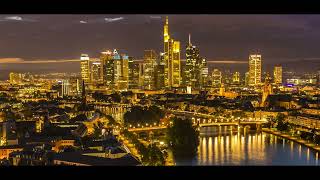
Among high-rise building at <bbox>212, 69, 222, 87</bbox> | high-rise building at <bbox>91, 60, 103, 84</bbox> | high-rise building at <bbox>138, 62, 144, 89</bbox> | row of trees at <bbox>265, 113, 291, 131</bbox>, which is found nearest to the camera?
high-rise building at <bbox>212, 69, 222, 87</bbox>

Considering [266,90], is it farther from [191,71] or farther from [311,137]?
[311,137]

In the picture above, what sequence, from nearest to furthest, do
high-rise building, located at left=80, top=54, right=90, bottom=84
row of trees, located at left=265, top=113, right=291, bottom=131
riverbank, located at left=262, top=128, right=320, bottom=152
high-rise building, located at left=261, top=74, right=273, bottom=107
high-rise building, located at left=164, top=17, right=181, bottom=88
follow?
high-rise building, located at left=80, top=54, right=90, bottom=84
riverbank, located at left=262, top=128, right=320, bottom=152
row of trees, located at left=265, top=113, right=291, bottom=131
high-rise building, located at left=261, top=74, right=273, bottom=107
high-rise building, located at left=164, top=17, right=181, bottom=88

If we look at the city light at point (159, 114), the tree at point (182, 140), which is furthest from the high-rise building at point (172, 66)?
the tree at point (182, 140)

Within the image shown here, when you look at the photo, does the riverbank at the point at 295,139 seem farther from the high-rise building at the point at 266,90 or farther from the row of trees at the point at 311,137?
the high-rise building at the point at 266,90

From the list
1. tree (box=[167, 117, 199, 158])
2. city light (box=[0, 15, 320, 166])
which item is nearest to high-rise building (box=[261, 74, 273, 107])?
city light (box=[0, 15, 320, 166])

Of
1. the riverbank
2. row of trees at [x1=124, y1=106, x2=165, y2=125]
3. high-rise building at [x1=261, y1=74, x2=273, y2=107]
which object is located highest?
high-rise building at [x1=261, y1=74, x2=273, y2=107]

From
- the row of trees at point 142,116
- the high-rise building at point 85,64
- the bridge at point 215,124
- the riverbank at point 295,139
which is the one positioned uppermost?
the high-rise building at point 85,64

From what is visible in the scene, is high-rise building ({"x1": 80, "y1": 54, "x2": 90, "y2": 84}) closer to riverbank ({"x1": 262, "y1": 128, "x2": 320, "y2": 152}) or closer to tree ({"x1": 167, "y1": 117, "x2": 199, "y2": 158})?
tree ({"x1": 167, "y1": 117, "x2": 199, "y2": 158})
